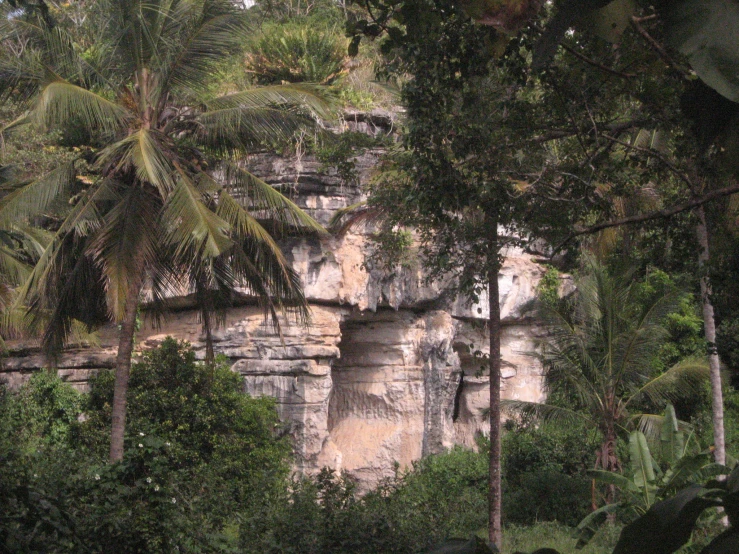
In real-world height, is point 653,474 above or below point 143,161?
below

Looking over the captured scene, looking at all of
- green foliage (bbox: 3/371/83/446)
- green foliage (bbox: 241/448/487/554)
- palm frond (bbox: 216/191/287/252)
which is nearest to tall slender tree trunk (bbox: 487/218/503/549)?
green foliage (bbox: 241/448/487/554)

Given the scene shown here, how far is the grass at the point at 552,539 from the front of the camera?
11031 mm

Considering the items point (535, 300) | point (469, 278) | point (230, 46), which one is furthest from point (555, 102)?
point (535, 300)

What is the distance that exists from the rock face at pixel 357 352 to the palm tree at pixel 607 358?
1.56 meters

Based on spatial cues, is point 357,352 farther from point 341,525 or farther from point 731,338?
point 341,525

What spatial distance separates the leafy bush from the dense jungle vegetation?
6 cm

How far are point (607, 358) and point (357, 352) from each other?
585 cm

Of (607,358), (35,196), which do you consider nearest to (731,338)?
(607,358)

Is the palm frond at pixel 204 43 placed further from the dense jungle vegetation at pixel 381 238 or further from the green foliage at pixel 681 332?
the green foliage at pixel 681 332

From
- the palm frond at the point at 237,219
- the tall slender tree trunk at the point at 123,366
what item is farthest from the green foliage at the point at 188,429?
the palm frond at the point at 237,219

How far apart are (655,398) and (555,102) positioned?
30.7 feet

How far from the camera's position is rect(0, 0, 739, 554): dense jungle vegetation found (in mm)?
4379

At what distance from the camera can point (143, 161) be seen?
32.8ft

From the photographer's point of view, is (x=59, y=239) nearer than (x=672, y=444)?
No
